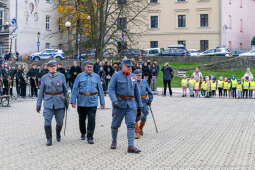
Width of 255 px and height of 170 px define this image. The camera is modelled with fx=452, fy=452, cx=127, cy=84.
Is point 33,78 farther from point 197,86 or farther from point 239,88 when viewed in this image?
point 239,88

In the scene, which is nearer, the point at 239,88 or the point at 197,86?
the point at 239,88

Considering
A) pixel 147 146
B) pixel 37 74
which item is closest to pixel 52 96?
pixel 147 146

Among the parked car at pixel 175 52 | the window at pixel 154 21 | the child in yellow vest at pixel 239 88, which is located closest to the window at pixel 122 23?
the child in yellow vest at pixel 239 88

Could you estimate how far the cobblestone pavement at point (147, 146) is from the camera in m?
7.88

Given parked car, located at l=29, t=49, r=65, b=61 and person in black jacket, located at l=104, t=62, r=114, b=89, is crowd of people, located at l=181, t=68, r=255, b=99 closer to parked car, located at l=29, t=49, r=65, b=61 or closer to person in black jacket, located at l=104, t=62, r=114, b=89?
person in black jacket, located at l=104, t=62, r=114, b=89

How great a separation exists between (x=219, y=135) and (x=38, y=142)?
4.49 meters

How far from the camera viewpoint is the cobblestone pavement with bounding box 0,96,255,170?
25.9 ft

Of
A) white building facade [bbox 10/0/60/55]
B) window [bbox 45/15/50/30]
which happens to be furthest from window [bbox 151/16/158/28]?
window [bbox 45/15/50/30]

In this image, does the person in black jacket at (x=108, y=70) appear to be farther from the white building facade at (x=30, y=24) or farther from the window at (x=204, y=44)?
the window at (x=204, y=44)

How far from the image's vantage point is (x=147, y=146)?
970cm

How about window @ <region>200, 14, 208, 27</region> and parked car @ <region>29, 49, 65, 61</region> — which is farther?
window @ <region>200, 14, 208, 27</region>

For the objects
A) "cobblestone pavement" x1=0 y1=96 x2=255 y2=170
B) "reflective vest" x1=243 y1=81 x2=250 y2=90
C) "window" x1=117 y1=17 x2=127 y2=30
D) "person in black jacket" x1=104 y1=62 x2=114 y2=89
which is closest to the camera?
"cobblestone pavement" x1=0 y1=96 x2=255 y2=170

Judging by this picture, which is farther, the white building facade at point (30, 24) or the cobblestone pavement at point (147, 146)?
the white building facade at point (30, 24)

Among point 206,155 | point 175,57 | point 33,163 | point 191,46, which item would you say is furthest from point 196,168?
point 191,46
